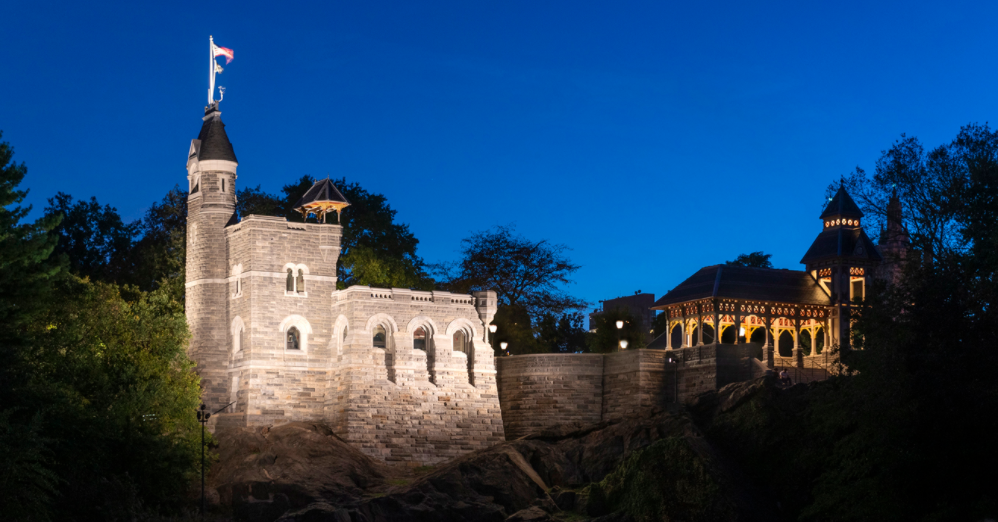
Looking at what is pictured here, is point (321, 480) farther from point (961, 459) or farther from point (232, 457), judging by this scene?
point (961, 459)

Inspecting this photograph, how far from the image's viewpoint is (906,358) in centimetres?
3725

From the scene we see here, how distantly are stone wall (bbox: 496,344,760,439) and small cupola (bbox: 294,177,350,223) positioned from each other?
33.4ft

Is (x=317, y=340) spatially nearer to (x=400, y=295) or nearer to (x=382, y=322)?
(x=382, y=322)

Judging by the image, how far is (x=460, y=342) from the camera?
5394 cm

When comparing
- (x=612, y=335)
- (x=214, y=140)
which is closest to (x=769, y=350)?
(x=612, y=335)

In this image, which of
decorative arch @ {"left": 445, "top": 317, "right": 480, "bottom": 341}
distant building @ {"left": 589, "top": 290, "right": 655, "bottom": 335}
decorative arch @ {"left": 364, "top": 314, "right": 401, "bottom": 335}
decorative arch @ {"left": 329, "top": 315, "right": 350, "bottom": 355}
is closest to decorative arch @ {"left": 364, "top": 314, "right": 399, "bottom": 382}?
decorative arch @ {"left": 364, "top": 314, "right": 401, "bottom": 335}

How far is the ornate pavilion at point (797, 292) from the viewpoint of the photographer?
177ft

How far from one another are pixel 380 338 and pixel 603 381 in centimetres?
1005

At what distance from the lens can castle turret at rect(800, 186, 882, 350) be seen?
55594mm

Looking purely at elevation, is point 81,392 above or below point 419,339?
below

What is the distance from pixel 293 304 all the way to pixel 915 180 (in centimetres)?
2598

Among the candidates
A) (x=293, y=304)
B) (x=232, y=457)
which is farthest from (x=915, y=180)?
(x=232, y=457)

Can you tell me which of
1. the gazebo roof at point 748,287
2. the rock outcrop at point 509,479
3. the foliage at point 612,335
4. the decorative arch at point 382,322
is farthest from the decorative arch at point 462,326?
the foliage at point 612,335

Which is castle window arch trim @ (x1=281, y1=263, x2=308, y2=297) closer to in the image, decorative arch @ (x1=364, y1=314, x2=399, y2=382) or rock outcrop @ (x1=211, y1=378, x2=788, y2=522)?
decorative arch @ (x1=364, y1=314, x2=399, y2=382)
